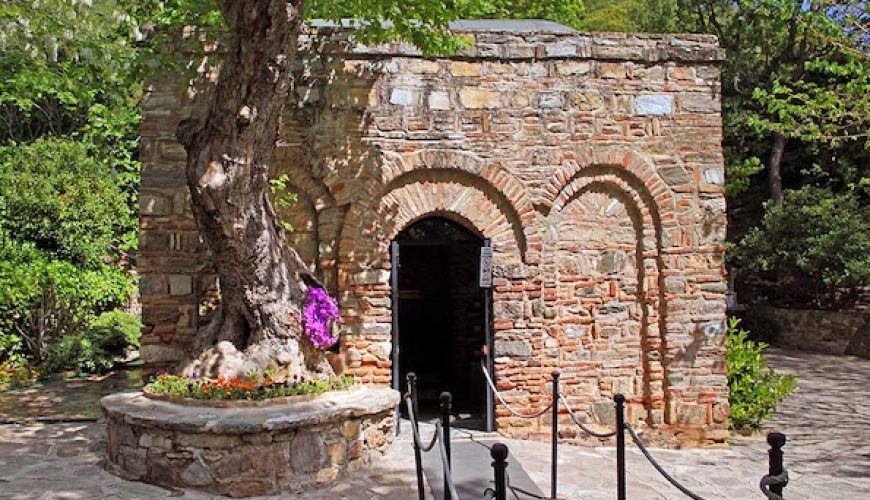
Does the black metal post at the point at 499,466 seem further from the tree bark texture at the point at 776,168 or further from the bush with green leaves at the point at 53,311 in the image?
the tree bark texture at the point at 776,168

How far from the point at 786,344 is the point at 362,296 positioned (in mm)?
13561

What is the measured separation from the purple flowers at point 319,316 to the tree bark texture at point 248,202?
78mm

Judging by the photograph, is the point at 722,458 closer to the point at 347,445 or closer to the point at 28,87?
the point at 347,445

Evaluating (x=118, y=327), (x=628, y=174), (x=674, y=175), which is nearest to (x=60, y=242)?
(x=118, y=327)

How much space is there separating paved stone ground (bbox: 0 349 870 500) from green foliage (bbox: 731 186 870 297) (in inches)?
275

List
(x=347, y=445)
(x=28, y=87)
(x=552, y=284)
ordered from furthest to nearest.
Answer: (x=28, y=87), (x=552, y=284), (x=347, y=445)

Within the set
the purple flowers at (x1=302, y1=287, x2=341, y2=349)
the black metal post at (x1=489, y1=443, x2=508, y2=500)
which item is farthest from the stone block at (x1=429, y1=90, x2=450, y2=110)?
the black metal post at (x1=489, y1=443, x2=508, y2=500)

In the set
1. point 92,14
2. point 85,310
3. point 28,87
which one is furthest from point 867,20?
point 28,87

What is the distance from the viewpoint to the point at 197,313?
716 cm

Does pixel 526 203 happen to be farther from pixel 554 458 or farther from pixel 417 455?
pixel 417 455

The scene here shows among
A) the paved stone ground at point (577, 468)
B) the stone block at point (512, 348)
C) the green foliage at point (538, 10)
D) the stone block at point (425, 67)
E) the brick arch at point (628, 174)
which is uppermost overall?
the green foliage at point (538, 10)

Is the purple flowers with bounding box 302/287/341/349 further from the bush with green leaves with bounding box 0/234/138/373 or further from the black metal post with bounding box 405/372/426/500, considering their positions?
the bush with green leaves with bounding box 0/234/138/373

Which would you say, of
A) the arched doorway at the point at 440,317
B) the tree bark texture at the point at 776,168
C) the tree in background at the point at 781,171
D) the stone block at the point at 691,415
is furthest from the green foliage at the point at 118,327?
the tree bark texture at the point at 776,168

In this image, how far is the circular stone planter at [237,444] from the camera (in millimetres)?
5324
